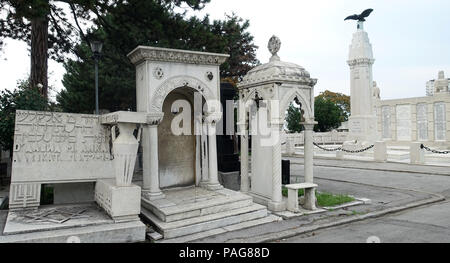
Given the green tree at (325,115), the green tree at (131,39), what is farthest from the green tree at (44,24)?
the green tree at (325,115)

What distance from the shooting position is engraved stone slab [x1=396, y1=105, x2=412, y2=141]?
24109mm

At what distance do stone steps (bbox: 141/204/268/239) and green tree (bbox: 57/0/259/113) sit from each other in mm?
5856

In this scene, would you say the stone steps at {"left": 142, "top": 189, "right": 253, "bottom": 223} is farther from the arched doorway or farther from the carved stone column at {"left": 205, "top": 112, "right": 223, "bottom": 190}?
the arched doorway

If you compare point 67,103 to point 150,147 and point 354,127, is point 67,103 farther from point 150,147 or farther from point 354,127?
point 354,127

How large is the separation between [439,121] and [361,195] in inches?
683

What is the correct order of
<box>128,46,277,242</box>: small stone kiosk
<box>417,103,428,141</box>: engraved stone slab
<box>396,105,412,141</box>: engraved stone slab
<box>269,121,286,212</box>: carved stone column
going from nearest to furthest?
1. <box>128,46,277,242</box>: small stone kiosk
2. <box>269,121,286,212</box>: carved stone column
3. <box>417,103,428,141</box>: engraved stone slab
4. <box>396,105,412,141</box>: engraved stone slab

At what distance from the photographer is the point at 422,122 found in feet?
76.7

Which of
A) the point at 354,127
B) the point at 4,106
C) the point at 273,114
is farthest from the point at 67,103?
the point at 354,127

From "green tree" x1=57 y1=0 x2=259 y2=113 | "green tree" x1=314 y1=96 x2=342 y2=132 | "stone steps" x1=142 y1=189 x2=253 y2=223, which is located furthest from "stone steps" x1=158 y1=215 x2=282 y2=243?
"green tree" x1=314 y1=96 x2=342 y2=132

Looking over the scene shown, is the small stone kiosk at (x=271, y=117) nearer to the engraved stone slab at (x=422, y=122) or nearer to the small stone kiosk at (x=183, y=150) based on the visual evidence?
the small stone kiosk at (x=183, y=150)

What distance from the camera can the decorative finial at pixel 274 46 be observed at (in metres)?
8.07

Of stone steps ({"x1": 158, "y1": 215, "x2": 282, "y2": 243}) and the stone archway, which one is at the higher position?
the stone archway

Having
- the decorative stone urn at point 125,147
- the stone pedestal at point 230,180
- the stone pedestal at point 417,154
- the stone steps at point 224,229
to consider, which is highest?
the decorative stone urn at point 125,147

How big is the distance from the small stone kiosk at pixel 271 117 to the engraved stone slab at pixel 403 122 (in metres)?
19.7
